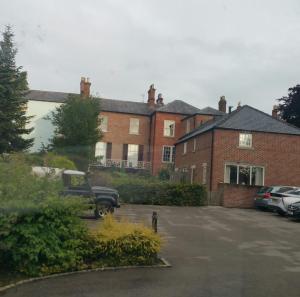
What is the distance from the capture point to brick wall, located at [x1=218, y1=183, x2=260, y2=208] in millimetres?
30797

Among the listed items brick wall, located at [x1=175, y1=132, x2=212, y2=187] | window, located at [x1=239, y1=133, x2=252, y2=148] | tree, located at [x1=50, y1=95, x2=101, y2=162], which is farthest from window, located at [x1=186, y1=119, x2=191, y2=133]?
window, located at [x1=239, y1=133, x2=252, y2=148]

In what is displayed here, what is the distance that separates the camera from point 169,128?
2117 inches

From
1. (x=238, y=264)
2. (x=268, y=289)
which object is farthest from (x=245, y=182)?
(x=268, y=289)

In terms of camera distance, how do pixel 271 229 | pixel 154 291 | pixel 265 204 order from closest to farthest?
pixel 154 291, pixel 271 229, pixel 265 204

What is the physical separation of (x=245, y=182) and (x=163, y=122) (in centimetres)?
1998

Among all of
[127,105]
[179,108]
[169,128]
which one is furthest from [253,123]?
[127,105]

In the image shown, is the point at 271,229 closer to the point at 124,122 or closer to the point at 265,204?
the point at 265,204

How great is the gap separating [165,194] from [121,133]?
Result: 80.0 ft

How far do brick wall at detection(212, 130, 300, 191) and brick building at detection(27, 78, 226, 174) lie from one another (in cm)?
1738

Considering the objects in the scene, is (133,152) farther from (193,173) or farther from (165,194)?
(165,194)

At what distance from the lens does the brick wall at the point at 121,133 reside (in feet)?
178

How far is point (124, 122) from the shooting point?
5488 cm

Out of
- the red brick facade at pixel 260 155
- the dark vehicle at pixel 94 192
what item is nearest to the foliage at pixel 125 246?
the dark vehicle at pixel 94 192

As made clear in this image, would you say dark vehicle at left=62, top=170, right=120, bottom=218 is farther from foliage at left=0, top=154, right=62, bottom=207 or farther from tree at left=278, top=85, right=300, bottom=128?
tree at left=278, top=85, right=300, bottom=128
